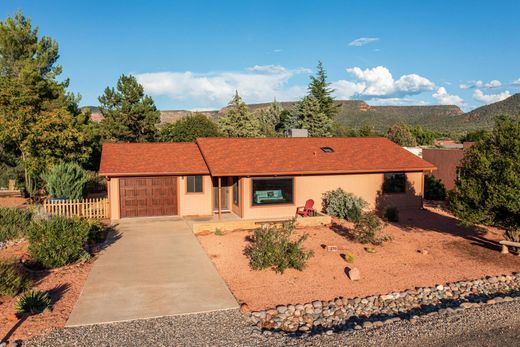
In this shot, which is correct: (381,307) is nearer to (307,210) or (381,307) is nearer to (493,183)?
(493,183)

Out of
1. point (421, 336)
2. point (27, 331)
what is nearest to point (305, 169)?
point (421, 336)

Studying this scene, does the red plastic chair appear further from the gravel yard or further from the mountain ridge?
the mountain ridge

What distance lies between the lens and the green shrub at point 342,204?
19.2m

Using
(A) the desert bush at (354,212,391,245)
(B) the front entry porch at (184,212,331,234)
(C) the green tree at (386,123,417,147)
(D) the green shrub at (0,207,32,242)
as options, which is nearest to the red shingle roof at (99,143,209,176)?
(B) the front entry porch at (184,212,331,234)

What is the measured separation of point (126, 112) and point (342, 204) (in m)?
27.8

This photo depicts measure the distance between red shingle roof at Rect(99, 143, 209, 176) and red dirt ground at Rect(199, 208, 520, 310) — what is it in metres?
4.36

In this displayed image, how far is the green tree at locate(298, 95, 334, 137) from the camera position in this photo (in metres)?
49.6

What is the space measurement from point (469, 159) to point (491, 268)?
3.72 metres

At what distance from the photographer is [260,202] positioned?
18969 millimetres

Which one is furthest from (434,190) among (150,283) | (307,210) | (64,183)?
(64,183)

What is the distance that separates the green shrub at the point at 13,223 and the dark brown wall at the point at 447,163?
2194cm

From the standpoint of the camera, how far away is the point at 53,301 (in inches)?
365

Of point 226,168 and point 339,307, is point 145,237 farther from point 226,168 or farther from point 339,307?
point 339,307

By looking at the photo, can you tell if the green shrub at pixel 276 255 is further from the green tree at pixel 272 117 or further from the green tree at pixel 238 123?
the green tree at pixel 272 117
